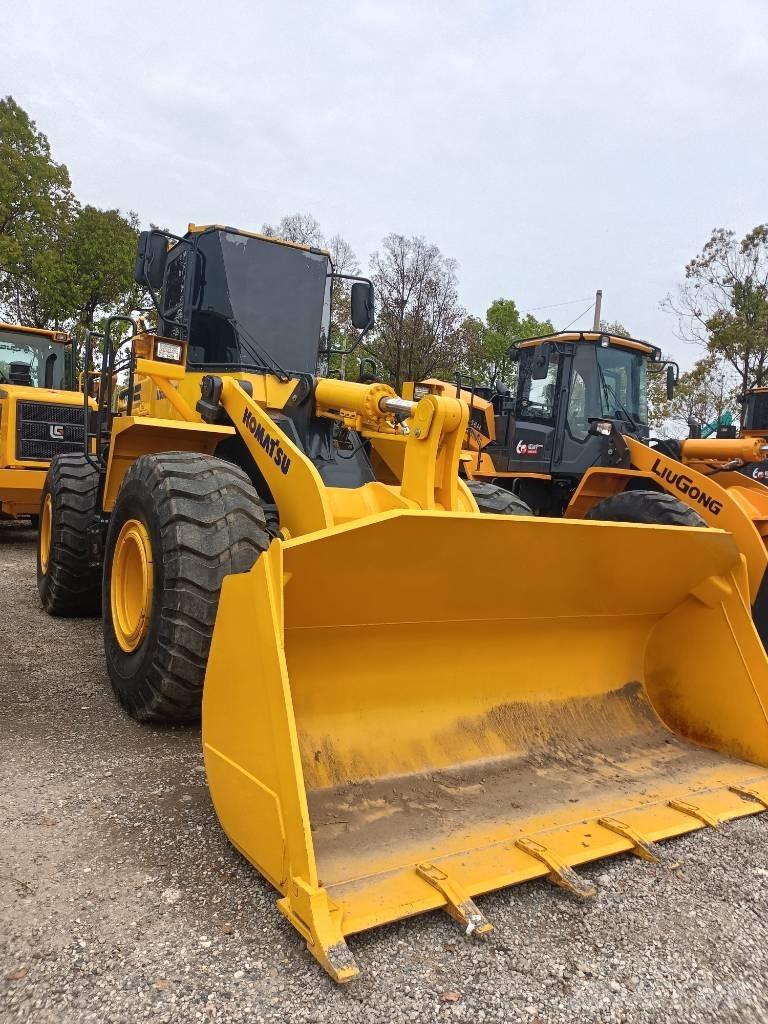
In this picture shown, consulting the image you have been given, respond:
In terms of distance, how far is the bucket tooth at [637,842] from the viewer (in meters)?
2.56

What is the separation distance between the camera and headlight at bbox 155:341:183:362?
4.69 metres

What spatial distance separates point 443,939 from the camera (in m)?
2.15

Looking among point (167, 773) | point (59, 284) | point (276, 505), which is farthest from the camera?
point (59, 284)

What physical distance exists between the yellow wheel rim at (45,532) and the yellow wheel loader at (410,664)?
7.31 ft

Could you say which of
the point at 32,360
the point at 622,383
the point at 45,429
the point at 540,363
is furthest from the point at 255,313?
the point at 32,360

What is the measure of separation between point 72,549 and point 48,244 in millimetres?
17799

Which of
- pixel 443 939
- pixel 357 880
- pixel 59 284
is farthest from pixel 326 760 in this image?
pixel 59 284

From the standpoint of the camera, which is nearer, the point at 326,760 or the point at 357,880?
the point at 357,880

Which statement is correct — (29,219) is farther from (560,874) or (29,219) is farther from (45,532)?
(560,874)

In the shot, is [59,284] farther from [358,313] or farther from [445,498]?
[445,498]

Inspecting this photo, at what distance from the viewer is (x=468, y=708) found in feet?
10.5

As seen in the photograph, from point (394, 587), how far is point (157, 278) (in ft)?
10.2

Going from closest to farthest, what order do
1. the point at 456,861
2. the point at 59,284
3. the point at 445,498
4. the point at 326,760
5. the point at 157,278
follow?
the point at 456,861, the point at 326,760, the point at 445,498, the point at 157,278, the point at 59,284

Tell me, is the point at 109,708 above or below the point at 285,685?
below
